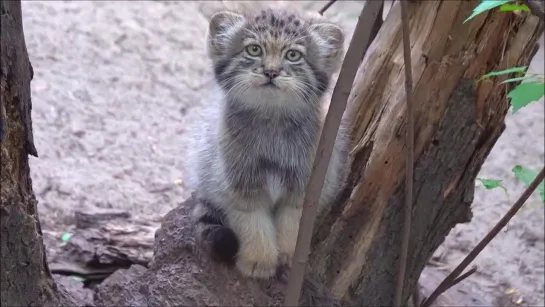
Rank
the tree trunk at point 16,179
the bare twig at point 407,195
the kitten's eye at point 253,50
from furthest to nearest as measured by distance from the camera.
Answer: the kitten's eye at point 253,50
the bare twig at point 407,195
the tree trunk at point 16,179

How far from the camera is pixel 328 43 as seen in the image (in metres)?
2.37

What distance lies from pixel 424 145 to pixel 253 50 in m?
0.62

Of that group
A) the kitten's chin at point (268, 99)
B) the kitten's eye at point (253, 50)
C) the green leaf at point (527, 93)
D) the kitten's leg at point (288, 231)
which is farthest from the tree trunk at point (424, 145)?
the green leaf at point (527, 93)

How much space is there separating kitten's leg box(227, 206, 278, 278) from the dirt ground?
134cm

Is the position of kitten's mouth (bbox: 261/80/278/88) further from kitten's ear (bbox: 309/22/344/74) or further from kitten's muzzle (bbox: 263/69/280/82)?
kitten's ear (bbox: 309/22/344/74)

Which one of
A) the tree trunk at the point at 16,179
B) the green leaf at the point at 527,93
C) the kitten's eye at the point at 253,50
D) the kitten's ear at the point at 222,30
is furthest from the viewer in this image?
the kitten's ear at the point at 222,30

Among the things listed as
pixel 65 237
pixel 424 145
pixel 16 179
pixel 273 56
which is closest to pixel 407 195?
pixel 424 145

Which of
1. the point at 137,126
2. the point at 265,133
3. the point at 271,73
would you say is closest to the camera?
the point at 271,73

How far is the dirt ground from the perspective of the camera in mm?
3688

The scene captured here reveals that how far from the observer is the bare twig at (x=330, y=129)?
1.35 metres

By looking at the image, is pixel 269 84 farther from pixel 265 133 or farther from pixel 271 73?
pixel 265 133

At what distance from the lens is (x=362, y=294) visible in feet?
7.71

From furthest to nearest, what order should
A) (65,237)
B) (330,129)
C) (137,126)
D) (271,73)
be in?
(137,126) → (65,237) → (271,73) → (330,129)

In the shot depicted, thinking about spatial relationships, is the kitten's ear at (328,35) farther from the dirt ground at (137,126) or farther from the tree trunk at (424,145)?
the dirt ground at (137,126)
